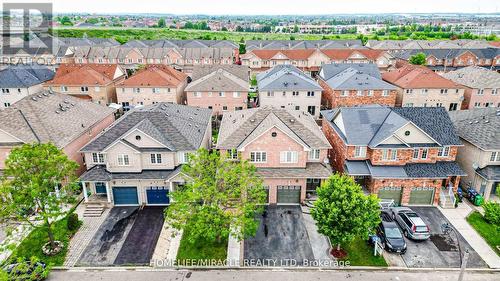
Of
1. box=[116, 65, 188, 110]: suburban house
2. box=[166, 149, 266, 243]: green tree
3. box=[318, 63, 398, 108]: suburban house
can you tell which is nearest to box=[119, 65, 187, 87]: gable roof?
Answer: box=[116, 65, 188, 110]: suburban house

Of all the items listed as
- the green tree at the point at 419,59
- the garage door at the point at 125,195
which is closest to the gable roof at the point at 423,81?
the green tree at the point at 419,59

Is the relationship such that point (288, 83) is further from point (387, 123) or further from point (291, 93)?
point (387, 123)

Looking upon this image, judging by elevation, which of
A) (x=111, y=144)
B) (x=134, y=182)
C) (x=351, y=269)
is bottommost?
(x=351, y=269)

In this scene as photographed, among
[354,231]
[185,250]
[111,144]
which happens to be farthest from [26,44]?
[354,231]

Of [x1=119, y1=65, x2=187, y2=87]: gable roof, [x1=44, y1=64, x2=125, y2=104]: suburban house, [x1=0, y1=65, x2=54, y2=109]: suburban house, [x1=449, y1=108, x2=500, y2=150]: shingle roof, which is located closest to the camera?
[x1=449, y1=108, x2=500, y2=150]: shingle roof

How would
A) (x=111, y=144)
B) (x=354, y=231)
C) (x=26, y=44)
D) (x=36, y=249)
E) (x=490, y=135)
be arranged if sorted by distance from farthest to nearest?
(x=26, y=44) < (x=490, y=135) < (x=111, y=144) < (x=36, y=249) < (x=354, y=231)

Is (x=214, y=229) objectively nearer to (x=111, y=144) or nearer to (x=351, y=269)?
(x=351, y=269)

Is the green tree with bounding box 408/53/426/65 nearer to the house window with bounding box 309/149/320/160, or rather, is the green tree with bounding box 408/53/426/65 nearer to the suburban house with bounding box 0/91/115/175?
the house window with bounding box 309/149/320/160

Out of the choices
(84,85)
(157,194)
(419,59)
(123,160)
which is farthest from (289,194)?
(419,59)
